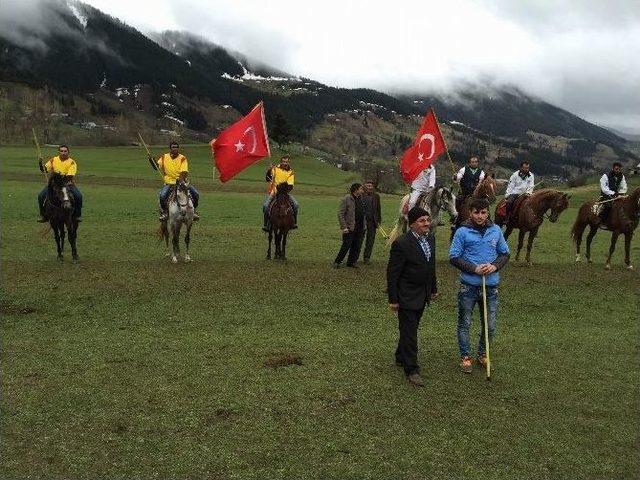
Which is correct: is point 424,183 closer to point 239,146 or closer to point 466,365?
point 239,146

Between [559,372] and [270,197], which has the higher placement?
[270,197]

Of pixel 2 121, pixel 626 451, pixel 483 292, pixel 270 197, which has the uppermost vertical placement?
pixel 2 121

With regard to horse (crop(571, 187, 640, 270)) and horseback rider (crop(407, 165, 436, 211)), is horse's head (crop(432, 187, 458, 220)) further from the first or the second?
horse (crop(571, 187, 640, 270))

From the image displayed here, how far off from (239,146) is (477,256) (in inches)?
382

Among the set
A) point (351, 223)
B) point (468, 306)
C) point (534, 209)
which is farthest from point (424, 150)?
point (468, 306)

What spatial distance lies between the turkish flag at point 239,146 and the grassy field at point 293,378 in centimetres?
307

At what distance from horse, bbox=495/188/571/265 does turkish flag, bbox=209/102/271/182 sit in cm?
927

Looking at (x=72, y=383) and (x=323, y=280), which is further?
(x=323, y=280)

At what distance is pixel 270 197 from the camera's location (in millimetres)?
18469

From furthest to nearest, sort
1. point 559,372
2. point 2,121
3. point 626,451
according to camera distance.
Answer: point 2,121 → point 559,372 → point 626,451

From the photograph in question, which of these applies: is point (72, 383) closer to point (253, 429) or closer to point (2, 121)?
point (253, 429)

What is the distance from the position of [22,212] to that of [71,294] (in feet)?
71.9

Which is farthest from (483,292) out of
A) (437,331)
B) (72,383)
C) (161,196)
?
(161,196)

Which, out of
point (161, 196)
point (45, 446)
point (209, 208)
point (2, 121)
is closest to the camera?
point (45, 446)
